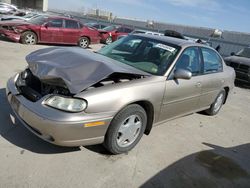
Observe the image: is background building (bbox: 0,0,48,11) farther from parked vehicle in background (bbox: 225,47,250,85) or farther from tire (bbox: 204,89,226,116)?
tire (bbox: 204,89,226,116)

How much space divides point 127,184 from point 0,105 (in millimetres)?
2768

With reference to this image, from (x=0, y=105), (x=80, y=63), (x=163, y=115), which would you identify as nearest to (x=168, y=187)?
(x=163, y=115)

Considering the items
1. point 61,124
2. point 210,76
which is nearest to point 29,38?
point 210,76

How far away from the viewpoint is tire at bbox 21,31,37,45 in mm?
→ 11938

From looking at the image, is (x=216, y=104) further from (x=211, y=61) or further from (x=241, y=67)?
(x=241, y=67)

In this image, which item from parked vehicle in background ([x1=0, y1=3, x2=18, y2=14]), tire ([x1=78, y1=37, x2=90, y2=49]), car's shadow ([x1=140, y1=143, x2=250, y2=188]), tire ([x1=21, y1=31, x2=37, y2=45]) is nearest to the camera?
car's shadow ([x1=140, y1=143, x2=250, y2=188])

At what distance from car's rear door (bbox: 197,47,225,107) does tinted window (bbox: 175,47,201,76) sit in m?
0.23

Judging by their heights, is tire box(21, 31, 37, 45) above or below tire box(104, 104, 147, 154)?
below

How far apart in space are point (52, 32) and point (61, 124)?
10.5 m

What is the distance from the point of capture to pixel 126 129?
3680 mm

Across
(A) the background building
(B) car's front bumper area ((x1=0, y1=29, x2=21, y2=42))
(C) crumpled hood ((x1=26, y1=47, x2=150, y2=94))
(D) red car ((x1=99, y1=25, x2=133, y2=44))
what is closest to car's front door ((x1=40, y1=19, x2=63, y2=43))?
(B) car's front bumper area ((x1=0, y1=29, x2=21, y2=42))

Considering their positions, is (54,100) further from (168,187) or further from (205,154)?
(205,154)

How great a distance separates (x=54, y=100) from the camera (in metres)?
3.17

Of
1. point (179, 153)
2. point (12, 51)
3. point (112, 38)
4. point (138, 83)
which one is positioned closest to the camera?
point (138, 83)
